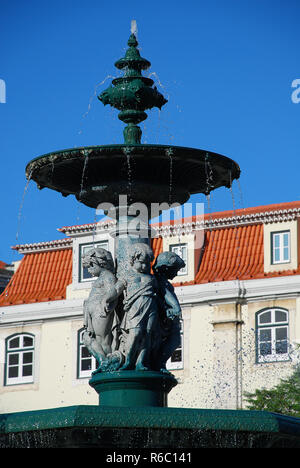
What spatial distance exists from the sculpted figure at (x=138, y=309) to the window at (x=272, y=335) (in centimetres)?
2983

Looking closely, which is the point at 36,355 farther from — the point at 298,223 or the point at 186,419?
the point at 186,419

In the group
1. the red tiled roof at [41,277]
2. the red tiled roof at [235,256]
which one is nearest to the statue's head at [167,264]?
the red tiled roof at [235,256]

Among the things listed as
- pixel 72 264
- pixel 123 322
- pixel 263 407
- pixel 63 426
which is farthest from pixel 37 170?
pixel 72 264

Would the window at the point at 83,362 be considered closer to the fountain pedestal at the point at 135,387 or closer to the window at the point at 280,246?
the window at the point at 280,246

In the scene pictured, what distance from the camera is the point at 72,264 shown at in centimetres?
5050

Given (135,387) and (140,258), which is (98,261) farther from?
(135,387)

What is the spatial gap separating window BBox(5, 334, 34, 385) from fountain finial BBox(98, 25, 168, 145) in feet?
115

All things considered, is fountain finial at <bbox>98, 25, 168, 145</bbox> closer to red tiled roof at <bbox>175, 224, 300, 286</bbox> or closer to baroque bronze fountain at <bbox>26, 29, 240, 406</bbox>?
baroque bronze fountain at <bbox>26, 29, 240, 406</bbox>

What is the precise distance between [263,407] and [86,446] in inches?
1033

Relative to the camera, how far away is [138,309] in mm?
14648

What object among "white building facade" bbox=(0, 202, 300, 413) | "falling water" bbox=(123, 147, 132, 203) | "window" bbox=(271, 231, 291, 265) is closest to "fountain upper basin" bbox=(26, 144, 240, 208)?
"falling water" bbox=(123, 147, 132, 203)

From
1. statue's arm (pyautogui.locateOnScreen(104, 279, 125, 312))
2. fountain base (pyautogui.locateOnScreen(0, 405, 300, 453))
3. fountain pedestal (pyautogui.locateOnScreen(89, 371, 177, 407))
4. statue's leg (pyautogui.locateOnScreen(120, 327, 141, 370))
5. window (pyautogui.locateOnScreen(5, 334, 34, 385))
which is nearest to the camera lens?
fountain base (pyautogui.locateOnScreen(0, 405, 300, 453))

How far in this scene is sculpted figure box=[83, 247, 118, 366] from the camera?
48.3 feet

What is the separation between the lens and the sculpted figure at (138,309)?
14.6 meters
